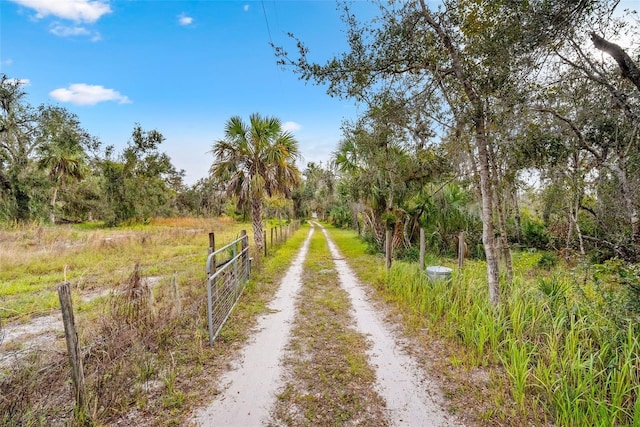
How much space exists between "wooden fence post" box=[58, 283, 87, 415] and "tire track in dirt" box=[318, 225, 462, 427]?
2.48 meters

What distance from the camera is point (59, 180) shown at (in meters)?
23.3

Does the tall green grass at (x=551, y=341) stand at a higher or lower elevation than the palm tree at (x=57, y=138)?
lower

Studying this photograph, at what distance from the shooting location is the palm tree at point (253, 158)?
28.9 ft

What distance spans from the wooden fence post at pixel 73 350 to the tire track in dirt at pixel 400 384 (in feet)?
8.12

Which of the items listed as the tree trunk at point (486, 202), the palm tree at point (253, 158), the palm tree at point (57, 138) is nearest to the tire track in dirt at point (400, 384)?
the tree trunk at point (486, 202)

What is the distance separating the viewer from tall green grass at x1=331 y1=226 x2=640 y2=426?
229 cm

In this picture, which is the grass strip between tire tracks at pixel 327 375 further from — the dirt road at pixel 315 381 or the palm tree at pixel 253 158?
the palm tree at pixel 253 158

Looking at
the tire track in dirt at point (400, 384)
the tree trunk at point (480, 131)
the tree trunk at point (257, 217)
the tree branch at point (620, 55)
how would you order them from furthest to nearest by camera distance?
the tree trunk at point (257, 217), the tree branch at point (620, 55), the tree trunk at point (480, 131), the tire track in dirt at point (400, 384)

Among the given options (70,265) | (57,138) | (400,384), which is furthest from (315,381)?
(57,138)

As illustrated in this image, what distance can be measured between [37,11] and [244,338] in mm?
9452

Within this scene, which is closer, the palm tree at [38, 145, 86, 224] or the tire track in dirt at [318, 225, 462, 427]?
the tire track in dirt at [318, 225, 462, 427]

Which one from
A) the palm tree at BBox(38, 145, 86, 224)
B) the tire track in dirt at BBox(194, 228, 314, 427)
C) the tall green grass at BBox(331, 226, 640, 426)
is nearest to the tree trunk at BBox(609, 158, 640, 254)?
the tall green grass at BBox(331, 226, 640, 426)

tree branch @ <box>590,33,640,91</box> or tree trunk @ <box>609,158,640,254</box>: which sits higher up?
tree branch @ <box>590,33,640,91</box>

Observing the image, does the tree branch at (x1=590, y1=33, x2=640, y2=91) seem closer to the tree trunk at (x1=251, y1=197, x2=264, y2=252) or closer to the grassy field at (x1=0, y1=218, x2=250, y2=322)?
the grassy field at (x1=0, y1=218, x2=250, y2=322)
